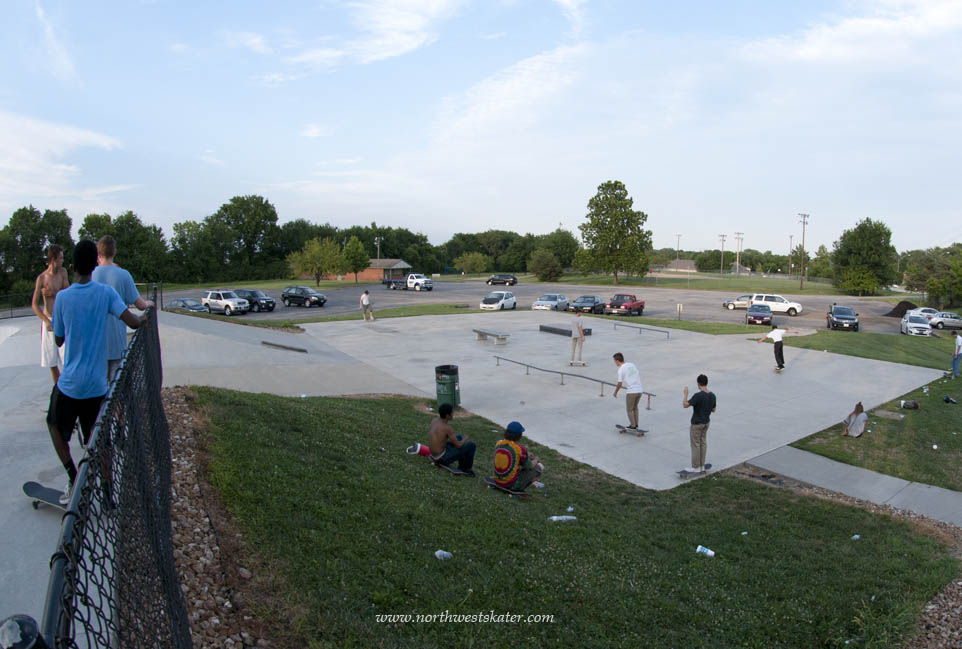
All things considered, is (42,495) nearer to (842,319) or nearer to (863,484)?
(863,484)

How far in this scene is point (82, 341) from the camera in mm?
4219

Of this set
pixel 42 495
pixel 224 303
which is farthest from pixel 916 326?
pixel 224 303

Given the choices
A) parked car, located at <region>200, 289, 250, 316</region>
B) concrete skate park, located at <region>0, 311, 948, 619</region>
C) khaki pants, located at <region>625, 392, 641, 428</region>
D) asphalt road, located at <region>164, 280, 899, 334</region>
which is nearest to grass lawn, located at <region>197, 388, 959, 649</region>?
concrete skate park, located at <region>0, 311, 948, 619</region>

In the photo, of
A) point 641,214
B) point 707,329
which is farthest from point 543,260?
point 707,329

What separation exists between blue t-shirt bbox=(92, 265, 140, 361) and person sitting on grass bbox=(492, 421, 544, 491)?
4.63m

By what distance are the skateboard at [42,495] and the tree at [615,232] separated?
77918 millimetres

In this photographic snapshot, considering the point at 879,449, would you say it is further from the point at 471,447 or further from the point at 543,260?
the point at 543,260

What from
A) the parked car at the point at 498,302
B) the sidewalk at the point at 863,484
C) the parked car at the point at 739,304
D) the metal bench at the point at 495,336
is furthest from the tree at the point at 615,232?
the sidewalk at the point at 863,484

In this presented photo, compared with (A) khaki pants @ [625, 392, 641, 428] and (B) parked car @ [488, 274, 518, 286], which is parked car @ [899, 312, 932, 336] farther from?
(B) parked car @ [488, 274, 518, 286]

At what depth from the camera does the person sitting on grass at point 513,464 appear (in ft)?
25.6

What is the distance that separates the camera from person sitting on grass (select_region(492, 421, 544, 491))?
7.80 meters

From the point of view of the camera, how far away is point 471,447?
844 centimetres

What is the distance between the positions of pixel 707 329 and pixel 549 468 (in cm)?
2199

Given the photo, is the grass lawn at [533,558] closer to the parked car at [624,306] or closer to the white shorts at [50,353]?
the white shorts at [50,353]
